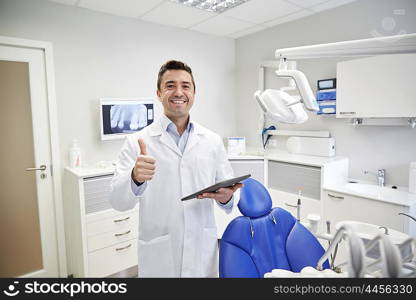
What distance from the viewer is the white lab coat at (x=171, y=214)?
53.0 inches

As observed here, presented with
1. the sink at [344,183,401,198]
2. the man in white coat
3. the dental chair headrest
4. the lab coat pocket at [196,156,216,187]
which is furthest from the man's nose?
the sink at [344,183,401,198]

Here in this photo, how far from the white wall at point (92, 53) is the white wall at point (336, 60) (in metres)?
1.04

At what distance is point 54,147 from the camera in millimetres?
2477

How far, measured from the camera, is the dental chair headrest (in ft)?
4.85

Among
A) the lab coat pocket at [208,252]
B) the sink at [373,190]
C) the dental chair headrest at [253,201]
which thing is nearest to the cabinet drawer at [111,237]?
the lab coat pocket at [208,252]

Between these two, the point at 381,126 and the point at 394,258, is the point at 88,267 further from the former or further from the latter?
the point at 381,126

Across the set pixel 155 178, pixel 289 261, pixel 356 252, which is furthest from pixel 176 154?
pixel 356 252

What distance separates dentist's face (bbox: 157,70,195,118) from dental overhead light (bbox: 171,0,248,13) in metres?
1.57

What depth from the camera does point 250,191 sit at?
60.6 inches

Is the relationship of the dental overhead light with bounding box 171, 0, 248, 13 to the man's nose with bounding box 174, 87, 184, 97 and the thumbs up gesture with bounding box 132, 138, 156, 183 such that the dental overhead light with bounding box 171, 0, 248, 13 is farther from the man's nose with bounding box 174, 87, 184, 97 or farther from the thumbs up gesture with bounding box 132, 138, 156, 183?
the thumbs up gesture with bounding box 132, 138, 156, 183

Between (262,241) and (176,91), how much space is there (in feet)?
2.92

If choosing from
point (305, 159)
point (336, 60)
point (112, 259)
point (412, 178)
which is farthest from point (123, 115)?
point (412, 178)

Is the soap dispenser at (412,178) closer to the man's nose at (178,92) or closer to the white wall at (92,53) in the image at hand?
the man's nose at (178,92)

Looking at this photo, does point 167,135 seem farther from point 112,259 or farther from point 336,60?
point 336,60
